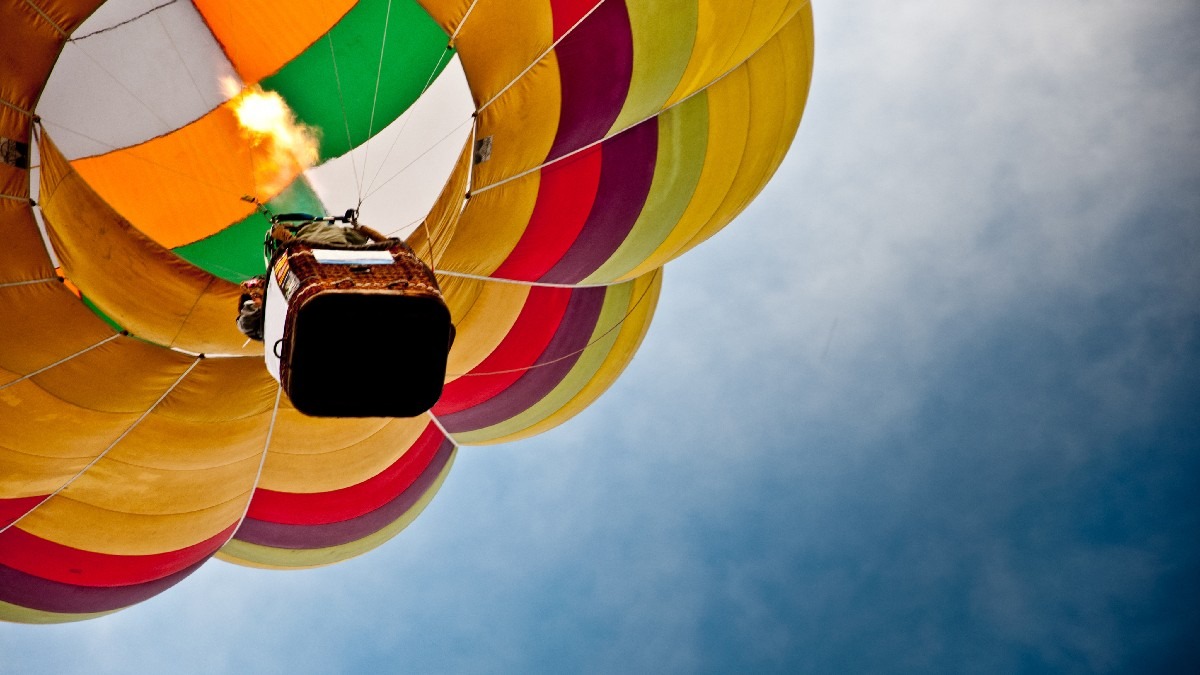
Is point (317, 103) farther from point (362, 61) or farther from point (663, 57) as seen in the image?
point (663, 57)

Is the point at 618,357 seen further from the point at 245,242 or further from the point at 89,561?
the point at 89,561

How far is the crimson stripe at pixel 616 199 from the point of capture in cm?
399

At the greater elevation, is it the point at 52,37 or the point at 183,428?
the point at 52,37

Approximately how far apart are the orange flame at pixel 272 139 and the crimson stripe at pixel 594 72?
1.11 metres

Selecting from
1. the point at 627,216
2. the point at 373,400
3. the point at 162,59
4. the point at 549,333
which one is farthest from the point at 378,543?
the point at 373,400

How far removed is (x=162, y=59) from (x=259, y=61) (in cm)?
36

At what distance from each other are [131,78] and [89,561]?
1.77 meters

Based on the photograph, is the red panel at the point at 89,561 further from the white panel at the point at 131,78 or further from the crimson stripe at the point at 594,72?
the crimson stripe at the point at 594,72

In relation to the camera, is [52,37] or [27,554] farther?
[27,554]

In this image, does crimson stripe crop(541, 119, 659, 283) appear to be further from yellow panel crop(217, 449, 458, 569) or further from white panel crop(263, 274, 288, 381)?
white panel crop(263, 274, 288, 381)

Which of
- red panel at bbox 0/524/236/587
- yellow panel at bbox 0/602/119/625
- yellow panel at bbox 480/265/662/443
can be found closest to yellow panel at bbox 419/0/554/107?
yellow panel at bbox 480/265/662/443

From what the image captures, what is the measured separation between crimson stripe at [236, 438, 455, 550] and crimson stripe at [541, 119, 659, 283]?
1.09 meters

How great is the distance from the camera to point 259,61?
4223 mm

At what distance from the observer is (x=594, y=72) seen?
3.62 metres
